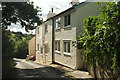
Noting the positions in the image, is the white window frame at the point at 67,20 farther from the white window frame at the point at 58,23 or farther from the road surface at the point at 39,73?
the road surface at the point at 39,73

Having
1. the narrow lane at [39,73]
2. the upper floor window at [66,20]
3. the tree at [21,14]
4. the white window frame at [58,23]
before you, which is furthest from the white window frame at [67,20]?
the narrow lane at [39,73]

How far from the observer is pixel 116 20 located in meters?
5.19

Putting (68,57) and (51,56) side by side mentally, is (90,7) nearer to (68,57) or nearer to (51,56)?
(68,57)

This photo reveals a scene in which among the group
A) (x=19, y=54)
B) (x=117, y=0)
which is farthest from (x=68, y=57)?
(x=19, y=54)

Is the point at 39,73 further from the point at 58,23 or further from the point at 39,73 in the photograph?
the point at 58,23

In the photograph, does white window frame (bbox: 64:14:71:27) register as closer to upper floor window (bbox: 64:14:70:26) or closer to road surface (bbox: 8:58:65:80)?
upper floor window (bbox: 64:14:70:26)

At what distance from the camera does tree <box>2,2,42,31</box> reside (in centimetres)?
944

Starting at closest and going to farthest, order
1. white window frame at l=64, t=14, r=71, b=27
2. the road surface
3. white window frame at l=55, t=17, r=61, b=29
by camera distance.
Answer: the road surface < white window frame at l=64, t=14, r=71, b=27 < white window frame at l=55, t=17, r=61, b=29

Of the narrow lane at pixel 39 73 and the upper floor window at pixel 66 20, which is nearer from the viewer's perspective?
the narrow lane at pixel 39 73

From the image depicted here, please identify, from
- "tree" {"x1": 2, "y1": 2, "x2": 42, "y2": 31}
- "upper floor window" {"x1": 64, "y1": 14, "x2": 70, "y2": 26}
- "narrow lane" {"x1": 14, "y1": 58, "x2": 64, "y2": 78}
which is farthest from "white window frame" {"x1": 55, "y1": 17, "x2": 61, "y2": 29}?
"narrow lane" {"x1": 14, "y1": 58, "x2": 64, "y2": 78}

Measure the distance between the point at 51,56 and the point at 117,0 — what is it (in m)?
12.9

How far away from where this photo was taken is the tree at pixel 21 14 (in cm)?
944

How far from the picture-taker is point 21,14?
33.8 ft

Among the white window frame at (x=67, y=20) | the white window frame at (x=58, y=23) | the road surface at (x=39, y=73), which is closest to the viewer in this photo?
the road surface at (x=39, y=73)
